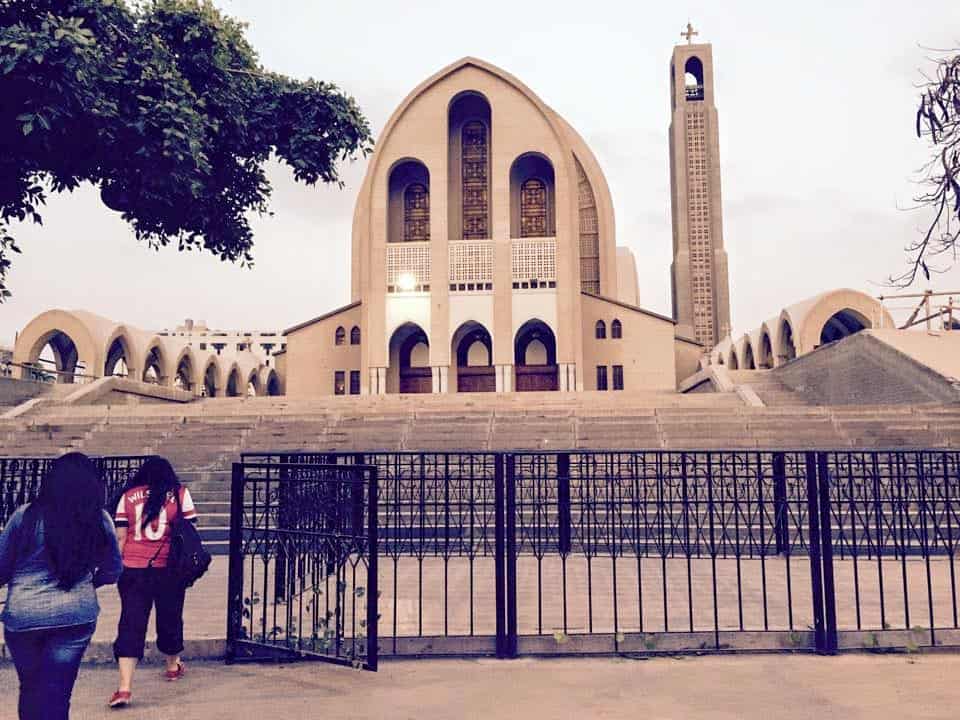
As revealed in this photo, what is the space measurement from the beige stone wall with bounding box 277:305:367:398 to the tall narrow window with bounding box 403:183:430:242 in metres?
4.95

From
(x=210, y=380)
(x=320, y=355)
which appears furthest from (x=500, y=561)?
(x=210, y=380)

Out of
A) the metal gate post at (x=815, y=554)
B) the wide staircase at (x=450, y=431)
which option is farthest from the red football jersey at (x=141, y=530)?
the wide staircase at (x=450, y=431)

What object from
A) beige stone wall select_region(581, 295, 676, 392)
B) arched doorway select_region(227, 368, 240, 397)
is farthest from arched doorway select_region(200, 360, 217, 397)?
beige stone wall select_region(581, 295, 676, 392)

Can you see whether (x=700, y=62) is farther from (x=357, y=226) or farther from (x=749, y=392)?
(x=749, y=392)

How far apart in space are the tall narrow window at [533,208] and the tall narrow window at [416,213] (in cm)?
495

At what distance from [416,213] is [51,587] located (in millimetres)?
36505

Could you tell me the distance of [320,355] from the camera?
36750 millimetres

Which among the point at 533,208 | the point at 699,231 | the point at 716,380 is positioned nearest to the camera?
the point at 716,380

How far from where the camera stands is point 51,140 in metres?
5.59

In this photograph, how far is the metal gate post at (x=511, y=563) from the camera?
4875 mm

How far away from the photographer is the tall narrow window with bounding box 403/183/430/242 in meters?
38.1

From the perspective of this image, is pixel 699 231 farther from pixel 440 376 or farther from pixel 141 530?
pixel 141 530

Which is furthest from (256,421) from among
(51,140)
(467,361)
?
(467,361)

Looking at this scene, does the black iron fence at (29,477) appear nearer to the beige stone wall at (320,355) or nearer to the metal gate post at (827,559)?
the metal gate post at (827,559)
